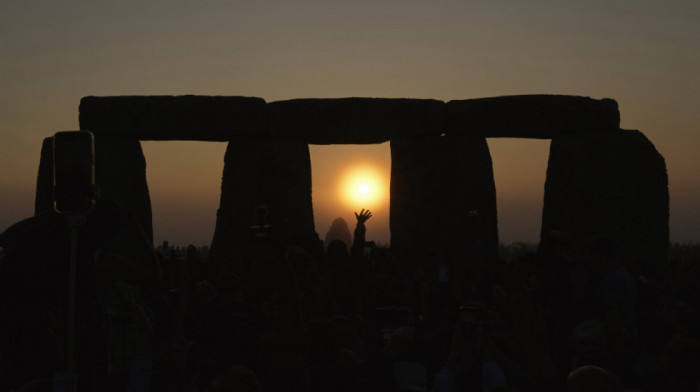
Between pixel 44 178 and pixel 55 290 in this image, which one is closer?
pixel 55 290

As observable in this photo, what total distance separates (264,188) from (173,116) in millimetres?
2103

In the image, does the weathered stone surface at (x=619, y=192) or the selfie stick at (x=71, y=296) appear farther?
the weathered stone surface at (x=619, y=192)

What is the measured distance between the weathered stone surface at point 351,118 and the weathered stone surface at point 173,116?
0.47 meters

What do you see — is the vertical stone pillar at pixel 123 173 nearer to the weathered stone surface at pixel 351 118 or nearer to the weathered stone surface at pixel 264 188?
the weathered stone surface at pixel 264 188

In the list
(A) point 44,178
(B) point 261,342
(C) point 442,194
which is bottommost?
(B) point 261,342

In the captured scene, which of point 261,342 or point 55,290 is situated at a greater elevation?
point 55,290

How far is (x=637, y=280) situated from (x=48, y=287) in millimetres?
4510

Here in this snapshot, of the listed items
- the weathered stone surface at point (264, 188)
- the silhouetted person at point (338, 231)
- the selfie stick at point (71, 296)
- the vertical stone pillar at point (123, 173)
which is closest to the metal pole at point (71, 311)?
the selfie stick at point (71, 296)

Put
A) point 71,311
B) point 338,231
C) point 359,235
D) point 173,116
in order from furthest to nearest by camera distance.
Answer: point 338,231 → point 173,116 → point 359,235 → point 71,311

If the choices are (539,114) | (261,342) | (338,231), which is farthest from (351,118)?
(261,342)

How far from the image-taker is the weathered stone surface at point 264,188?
16938mm

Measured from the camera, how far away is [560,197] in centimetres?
1717

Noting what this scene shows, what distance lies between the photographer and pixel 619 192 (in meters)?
16.5

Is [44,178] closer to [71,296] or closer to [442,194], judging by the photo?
[442,194]
